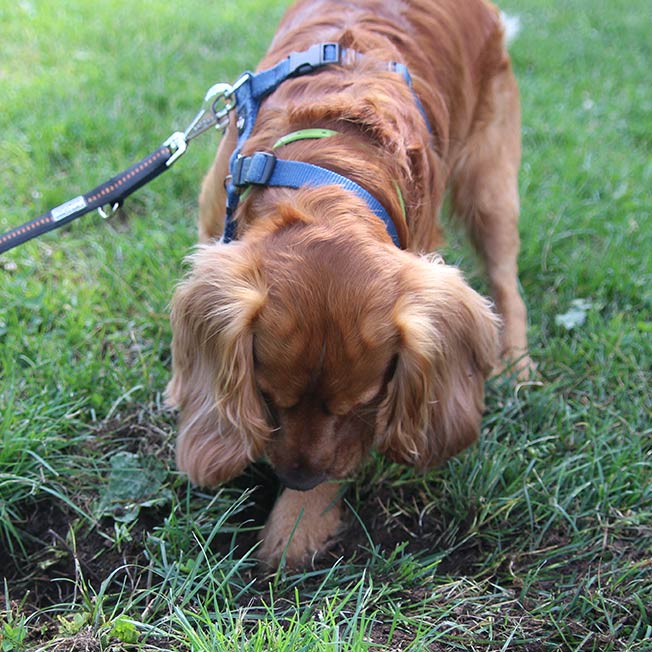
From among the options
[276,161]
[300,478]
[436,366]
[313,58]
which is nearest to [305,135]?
[276,161]

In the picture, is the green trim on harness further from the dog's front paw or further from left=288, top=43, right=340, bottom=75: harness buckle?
the dog's front paw

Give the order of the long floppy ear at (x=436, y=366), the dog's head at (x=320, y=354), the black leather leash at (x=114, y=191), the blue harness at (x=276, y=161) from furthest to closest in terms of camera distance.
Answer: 1. the black leather leash at (x=114, y=191)
2. the blue harness at (x=276, y=161)
3. the long floppy ear at (x=436, y=366)
4. the dog's head at (x=320, y=354)

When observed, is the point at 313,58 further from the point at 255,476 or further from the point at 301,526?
the point at 301,526

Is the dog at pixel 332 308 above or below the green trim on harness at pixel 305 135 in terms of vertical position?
below

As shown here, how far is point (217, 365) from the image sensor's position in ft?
7.14

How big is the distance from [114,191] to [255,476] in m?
1.07

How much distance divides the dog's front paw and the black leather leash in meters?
1.13

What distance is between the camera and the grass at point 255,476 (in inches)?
82.4

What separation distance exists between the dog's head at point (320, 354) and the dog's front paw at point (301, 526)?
247 mm

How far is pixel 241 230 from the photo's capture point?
2.32m

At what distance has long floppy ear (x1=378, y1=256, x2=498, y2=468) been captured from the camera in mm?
2086

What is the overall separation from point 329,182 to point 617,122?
405 cm

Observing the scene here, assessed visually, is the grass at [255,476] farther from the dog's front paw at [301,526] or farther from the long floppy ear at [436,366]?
the long floppy ear at [436,366]

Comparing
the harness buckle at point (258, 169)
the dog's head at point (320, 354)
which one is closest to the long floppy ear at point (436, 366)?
the dog's head at point (320, 354)
